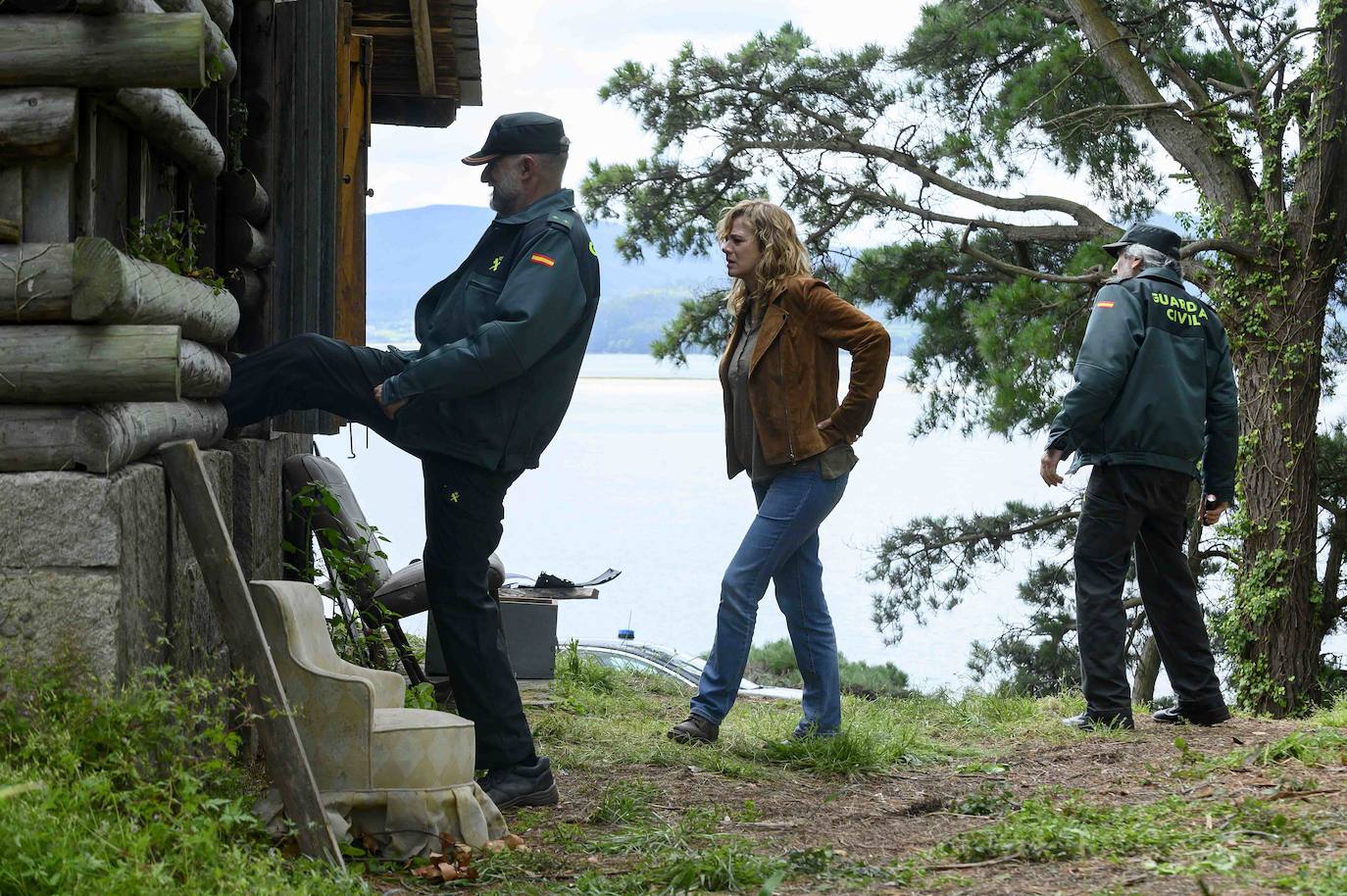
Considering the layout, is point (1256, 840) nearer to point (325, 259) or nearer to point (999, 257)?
point (325, 259)

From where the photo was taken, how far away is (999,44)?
12562 millimetres

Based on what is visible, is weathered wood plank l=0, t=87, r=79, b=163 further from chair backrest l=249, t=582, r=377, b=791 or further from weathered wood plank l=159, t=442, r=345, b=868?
chair backrest l=249, t=582, r=377, b=791

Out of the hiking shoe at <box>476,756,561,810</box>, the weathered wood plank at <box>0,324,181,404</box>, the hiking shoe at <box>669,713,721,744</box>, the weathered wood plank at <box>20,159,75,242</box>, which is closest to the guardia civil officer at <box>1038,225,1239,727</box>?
the hiking shoe at <box>669,713,721,744</box>

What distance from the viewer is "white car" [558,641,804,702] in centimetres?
943

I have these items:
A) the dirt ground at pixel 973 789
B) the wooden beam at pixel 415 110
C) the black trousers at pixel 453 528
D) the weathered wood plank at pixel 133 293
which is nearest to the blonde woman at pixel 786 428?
the dirt ground at pixel 973 789

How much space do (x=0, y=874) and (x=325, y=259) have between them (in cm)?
339

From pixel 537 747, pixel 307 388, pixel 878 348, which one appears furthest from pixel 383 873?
pixel 878 348

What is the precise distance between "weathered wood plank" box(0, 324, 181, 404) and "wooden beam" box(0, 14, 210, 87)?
1.97 ft

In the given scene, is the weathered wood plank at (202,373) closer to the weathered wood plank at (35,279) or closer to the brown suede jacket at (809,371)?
the weathered wood plank at (35,279)

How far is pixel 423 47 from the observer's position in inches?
314

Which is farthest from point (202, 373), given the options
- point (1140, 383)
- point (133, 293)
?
point (1140, 383)

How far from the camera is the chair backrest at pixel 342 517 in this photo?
5684mm

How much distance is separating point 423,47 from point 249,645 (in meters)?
5.33

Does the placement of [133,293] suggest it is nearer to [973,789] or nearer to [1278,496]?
[973,789]
